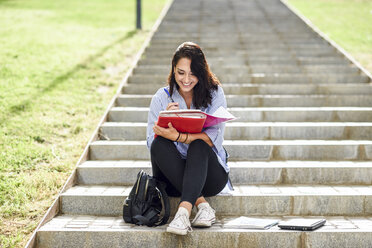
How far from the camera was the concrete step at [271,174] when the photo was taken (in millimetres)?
4266

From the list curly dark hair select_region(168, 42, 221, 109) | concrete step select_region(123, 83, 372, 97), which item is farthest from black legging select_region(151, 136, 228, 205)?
concrete step select_region(123, 83, 372, 97)

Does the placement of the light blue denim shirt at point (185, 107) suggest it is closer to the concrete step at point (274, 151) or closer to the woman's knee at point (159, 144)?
the woman's knee at point (159, 144)

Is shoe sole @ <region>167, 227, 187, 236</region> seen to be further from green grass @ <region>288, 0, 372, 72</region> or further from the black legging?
green grass @ <region>288, 0, 372, 72</region>

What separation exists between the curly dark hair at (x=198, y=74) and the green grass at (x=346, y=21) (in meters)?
5.18

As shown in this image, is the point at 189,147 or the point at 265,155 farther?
the point at 265,155

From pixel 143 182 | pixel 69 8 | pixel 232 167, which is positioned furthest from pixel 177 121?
pixel 69 8

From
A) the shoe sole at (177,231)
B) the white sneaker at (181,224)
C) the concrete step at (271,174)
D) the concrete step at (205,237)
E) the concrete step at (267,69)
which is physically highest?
the concrete step at (267,69)

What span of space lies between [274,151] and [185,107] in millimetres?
1444

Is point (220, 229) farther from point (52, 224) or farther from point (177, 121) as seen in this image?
point (52, 224)

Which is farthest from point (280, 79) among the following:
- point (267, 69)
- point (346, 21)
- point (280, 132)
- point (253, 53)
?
point (346, 21)

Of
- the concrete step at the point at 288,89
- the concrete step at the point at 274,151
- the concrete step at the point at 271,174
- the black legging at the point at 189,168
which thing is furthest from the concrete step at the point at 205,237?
the concrete step at the point at 288,89

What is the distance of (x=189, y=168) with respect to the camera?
3.35 m

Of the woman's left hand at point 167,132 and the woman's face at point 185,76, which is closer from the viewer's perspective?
the woman's left hand at point 167,132

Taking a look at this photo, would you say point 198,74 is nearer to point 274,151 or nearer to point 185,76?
point 185,76
